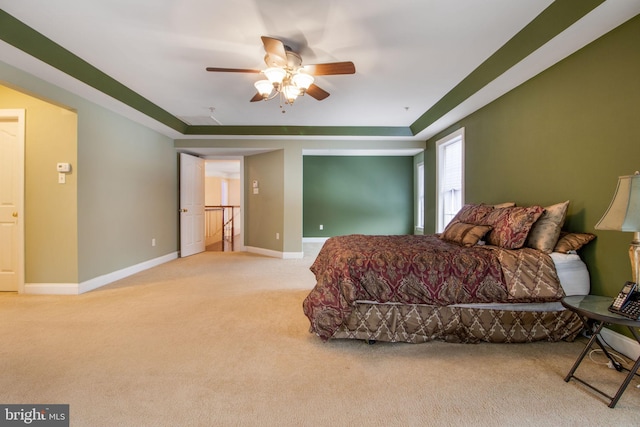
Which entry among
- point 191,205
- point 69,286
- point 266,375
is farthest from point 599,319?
point 191,205

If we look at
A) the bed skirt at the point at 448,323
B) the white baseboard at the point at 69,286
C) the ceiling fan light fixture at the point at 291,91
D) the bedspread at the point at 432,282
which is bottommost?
the white baseboard at the point at 69,286

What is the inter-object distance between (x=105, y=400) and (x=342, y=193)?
19.8 feet

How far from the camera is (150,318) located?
263cm

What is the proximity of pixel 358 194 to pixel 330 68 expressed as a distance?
485 centimetres

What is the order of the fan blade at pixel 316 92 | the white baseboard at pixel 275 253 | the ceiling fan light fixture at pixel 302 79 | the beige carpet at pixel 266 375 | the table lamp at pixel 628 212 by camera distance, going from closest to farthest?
1. the beige carpet at pixel 266 375
2. the table lamp at pixel 628 212
3. the ceiling fan light fixture at pixel 302 79
4. the fan blade at pixel 316 92
5. the white baseboard at pixel 275 253

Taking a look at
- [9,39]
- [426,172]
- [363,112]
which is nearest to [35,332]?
[9,39]

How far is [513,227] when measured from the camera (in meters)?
2.38

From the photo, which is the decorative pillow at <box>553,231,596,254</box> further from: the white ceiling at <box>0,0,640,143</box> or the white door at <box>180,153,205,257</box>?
the white door at <box>180,153,205,257</box>

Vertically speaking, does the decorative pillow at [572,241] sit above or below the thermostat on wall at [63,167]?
below

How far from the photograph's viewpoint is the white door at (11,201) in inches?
129

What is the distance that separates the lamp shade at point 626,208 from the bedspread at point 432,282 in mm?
580

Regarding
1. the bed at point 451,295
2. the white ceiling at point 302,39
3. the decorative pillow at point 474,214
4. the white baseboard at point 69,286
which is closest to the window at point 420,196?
the white ceiling at point 302,39

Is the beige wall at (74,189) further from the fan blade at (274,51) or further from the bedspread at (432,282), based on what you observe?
the bedspread at (432,282)

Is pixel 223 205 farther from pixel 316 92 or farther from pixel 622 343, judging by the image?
pixel 622 343
